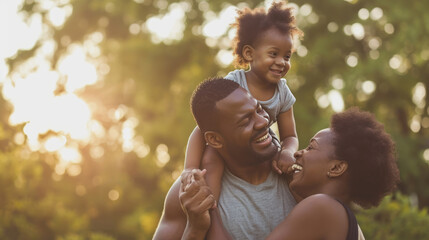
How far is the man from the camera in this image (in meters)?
3.11

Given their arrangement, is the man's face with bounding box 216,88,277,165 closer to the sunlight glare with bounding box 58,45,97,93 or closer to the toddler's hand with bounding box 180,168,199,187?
the toddler's hand with bounding box 180,168,199,187

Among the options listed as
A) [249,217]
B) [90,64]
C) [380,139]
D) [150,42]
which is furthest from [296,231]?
[90,64]

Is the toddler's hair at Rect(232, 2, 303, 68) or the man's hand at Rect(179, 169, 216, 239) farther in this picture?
the toddler's hair at Rect(232, 2, 303, 68)

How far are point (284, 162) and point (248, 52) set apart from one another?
2.93ft

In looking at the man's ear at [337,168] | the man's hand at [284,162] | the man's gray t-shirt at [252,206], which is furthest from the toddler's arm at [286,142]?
the man's ear at [337,168]

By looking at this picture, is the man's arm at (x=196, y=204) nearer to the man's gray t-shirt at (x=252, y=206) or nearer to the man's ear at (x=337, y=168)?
the man's gray t-shirt at (x=252, y=206)

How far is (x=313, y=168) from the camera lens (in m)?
3.21

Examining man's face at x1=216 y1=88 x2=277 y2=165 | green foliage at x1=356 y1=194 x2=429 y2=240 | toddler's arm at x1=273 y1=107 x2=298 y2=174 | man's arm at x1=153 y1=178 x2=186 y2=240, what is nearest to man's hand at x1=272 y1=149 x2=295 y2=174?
toddler's arm at x1=273 y1=107 x2=298 y2=174

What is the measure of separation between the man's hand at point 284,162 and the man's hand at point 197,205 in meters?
0.47

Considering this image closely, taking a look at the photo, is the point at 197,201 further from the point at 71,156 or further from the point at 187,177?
the point at 71,156

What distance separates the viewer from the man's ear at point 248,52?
3770 millimetres

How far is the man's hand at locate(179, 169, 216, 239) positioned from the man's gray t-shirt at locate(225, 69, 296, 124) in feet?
2.39

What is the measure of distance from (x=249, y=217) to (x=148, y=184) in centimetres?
1944

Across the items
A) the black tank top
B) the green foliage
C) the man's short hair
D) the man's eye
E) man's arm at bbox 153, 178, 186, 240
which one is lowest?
the green foliage
